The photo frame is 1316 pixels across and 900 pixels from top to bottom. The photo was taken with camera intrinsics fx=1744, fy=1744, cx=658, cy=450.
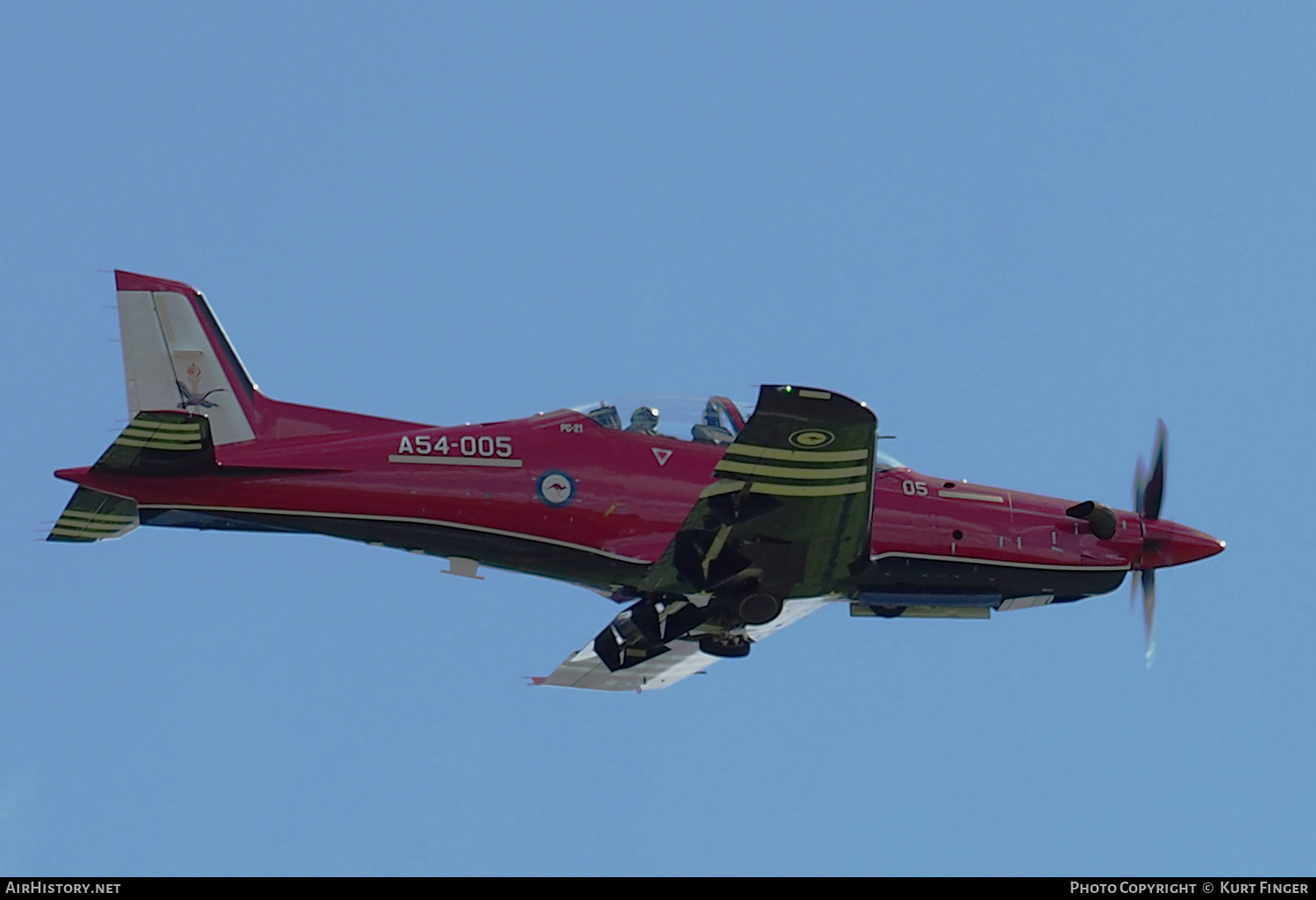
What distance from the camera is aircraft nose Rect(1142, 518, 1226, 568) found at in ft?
69.7

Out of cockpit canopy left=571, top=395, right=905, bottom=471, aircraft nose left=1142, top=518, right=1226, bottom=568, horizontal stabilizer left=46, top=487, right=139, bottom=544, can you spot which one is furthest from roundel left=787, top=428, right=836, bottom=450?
horizontal stabilizer left=46, top=487, right=139, bottom=544

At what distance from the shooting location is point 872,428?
1719 cm

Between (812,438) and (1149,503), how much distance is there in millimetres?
6495

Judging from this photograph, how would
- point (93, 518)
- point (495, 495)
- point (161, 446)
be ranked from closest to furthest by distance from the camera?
1. point (161, 446)
2. point (93, 518)
3. point (495, 495)

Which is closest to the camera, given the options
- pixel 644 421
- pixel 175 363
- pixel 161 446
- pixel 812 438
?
pixel 812 438

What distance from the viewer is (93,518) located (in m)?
19.0

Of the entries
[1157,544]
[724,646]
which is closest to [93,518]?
[724,646]

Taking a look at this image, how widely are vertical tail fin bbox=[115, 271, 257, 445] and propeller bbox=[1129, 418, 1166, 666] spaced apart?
1082 cm

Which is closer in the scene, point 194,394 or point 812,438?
point 812,438

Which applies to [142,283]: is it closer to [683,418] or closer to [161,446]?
[161,446]

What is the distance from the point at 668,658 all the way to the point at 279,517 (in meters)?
6.24

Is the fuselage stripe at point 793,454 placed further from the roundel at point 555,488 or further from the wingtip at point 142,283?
the wingtip at point 142,283

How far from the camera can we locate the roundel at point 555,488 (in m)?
19.4
